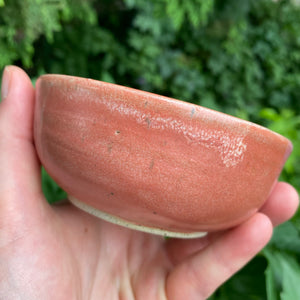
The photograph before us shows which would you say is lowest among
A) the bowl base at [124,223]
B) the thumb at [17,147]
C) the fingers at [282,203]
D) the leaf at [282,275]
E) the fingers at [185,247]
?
the fingers at [185,247]

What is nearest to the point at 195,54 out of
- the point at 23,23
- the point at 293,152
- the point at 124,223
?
the point at 293,152

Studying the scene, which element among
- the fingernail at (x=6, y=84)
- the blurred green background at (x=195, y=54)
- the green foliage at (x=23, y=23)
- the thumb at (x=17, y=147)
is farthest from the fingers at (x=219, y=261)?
the green foliage at (x=23, y=23)

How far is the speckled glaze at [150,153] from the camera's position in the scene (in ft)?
1.26

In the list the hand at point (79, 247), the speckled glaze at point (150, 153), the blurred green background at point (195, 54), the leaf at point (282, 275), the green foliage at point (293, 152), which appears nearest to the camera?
the speckled glaze at point (150, 153)

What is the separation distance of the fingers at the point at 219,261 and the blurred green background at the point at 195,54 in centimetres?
10

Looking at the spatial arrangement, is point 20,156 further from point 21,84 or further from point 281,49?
point 281,49

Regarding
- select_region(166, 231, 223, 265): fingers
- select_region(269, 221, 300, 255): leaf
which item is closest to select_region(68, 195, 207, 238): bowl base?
select_region(166, 231, 223, 265): fingers

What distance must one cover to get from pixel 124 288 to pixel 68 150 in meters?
0.39

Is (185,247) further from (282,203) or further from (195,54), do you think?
(195,54)

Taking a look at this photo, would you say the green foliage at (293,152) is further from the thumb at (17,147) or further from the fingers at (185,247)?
the thumb at (17,147)

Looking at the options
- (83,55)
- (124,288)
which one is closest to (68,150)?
(124,288)

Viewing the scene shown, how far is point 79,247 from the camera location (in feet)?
2.09

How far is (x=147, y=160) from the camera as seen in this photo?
0.40 meters

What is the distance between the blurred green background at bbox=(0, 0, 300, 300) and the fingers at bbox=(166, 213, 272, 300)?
0.34 feet
